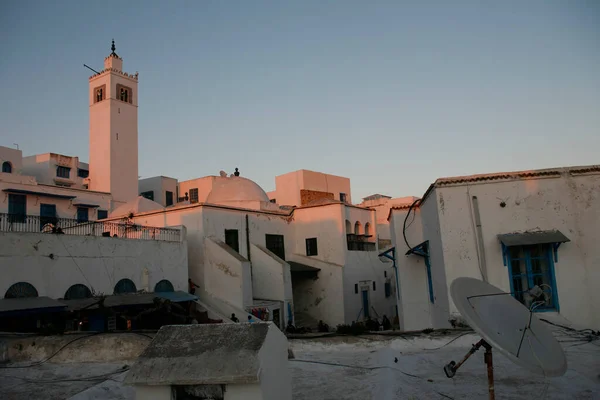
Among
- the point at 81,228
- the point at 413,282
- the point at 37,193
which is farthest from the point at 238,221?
the point at 37,193

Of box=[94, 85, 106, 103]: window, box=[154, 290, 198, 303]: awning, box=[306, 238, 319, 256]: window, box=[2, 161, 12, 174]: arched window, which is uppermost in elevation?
box=[94, 85, 106, 103]: window

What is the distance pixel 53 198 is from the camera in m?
30.8

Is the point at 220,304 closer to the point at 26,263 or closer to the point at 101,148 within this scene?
the point at 26,263

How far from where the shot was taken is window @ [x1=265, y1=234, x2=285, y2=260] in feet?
85.3

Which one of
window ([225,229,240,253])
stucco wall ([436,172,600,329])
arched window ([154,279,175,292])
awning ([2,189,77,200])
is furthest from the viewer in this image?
awning ([2,189,77,200])

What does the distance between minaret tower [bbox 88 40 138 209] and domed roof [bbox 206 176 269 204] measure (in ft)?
37.2

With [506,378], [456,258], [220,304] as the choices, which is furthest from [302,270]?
[506,378]

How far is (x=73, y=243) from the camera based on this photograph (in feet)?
51.9

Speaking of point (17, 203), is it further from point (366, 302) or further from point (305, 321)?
point (366, 302)

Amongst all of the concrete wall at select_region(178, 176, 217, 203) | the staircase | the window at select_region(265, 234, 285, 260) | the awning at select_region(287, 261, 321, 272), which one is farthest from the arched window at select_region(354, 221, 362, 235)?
the concrete wall at select_region(178, 176, 217, 203)

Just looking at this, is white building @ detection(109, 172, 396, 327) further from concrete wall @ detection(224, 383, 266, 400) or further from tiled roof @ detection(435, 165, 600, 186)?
concrete wall @ detection(224, 383, 266, 400)

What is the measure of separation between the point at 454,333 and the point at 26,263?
493 inches

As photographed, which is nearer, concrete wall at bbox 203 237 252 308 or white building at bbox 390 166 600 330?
white building at bbox 390 166 600 330

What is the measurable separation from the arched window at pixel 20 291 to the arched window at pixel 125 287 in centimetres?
313
